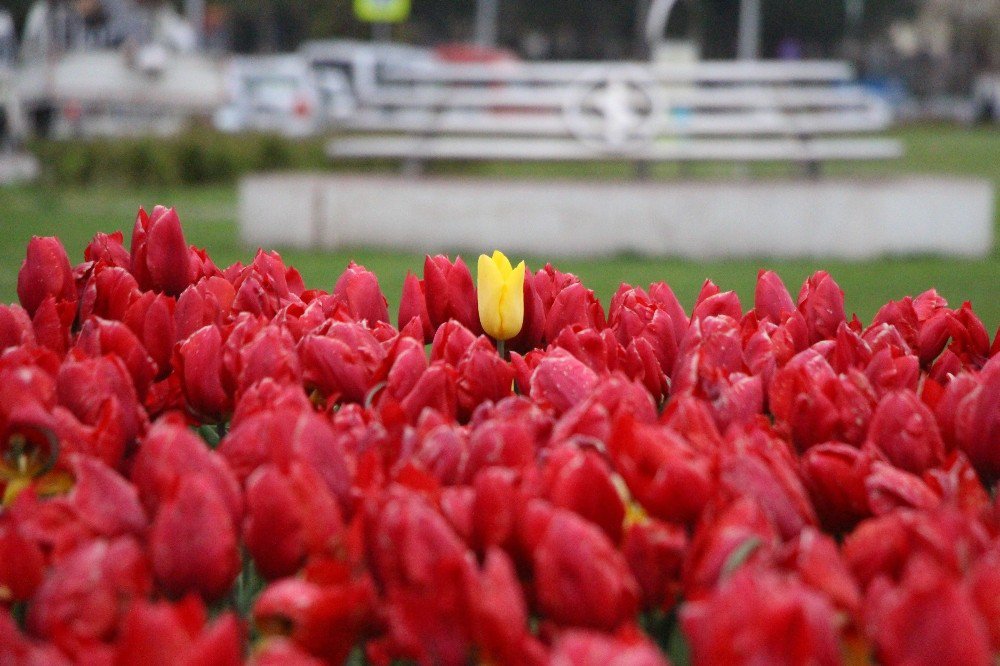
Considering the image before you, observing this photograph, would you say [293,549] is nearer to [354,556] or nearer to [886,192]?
[354,556]

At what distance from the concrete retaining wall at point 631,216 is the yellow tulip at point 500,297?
8437 mm

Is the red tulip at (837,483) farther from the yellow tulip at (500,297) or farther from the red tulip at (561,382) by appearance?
the yellow tulip at (500,297)

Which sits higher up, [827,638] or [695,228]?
[827,638]

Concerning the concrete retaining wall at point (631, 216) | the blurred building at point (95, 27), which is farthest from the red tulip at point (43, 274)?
the blurred building at point (95, 27)

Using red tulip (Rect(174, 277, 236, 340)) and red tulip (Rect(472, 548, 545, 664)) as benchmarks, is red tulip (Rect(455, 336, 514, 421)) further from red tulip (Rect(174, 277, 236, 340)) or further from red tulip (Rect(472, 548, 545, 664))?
red tulip (Rect(472, 548, 545, 664))

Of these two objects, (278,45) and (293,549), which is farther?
(278,45)

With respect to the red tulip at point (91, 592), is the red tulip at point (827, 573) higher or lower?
higher

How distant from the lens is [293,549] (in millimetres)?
1283

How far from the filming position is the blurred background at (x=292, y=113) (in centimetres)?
1000

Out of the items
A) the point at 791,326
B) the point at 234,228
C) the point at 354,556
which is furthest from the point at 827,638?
the point at 234,228

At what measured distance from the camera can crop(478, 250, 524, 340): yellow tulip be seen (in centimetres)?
202

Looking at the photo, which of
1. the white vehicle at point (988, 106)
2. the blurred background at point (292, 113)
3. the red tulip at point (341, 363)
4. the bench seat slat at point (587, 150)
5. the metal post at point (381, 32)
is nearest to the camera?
the red tulip at point (341, 363)

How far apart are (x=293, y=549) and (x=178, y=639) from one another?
0.74 ft

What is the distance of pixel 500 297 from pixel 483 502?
0.80 m
